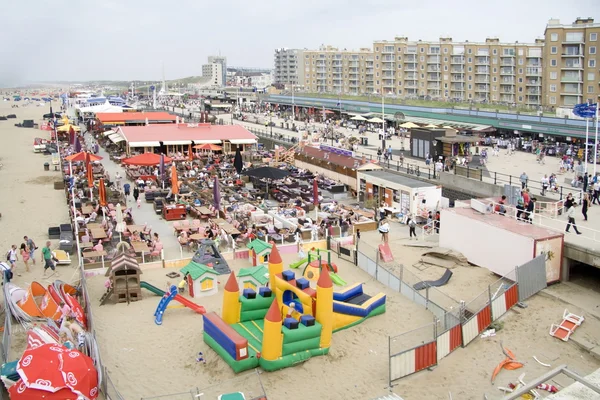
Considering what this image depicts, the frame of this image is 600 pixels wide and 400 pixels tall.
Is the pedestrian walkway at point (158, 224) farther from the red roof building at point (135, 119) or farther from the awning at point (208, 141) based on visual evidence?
the red roof building at point (135, 119)

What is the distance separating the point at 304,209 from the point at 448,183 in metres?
7.49

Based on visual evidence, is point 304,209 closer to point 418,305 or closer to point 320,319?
point 418,305

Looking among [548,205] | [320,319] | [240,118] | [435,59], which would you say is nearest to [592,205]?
[548,205]

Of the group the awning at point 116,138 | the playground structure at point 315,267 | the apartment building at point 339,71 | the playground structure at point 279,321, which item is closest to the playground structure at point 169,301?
the playground structure at point 279,321

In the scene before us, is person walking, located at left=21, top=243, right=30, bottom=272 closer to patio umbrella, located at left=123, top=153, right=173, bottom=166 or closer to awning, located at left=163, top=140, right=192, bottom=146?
patio umbrella, located at left=123, top=153, right=173, bottom=166

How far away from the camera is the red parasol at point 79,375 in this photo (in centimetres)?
1034

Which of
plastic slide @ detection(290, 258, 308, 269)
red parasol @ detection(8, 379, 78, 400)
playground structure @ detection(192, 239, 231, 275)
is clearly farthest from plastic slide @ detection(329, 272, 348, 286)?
red parasol @ detection(8, 379, 78, 400)

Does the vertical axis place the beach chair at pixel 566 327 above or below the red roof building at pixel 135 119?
below

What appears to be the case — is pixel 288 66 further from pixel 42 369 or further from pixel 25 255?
pixel 42 369

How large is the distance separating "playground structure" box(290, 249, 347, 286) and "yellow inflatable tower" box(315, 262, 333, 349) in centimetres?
359

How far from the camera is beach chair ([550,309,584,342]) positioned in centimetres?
1318

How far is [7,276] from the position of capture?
16.1 metres

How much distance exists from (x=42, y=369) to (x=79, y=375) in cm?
64

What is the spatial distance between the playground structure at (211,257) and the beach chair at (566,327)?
30.4ft
